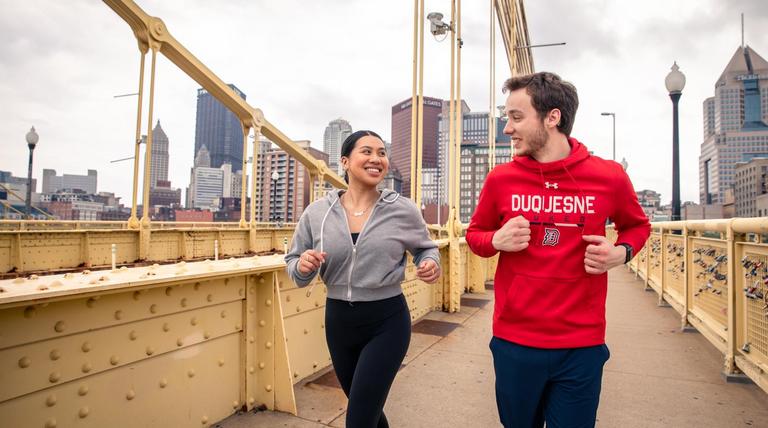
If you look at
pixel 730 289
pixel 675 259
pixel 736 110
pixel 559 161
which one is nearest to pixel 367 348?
pixel 559 161

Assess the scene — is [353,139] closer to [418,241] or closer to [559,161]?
[418,241]

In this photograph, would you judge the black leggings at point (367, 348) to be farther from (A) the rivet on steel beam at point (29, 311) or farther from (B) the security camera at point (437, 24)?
(B) the security camera at point (437, 24)

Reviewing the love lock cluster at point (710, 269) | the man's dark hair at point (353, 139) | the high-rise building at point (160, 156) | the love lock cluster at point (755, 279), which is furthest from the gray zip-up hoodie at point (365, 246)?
Answer: the high-rise building at point (160, 156)

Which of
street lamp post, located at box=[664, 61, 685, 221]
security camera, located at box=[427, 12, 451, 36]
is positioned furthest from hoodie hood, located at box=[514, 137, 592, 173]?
street lamp post, located at box=[664, 61, 685, 221]

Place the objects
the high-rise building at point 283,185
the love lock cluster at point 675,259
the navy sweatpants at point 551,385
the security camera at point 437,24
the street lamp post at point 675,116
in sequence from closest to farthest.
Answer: the navy sweatpants at point 551,385 → the love lock cluster at point 675,259 → the security camera at point 437,24 → the street lamp post at point 675,116 → the high-rise building at point 283,185

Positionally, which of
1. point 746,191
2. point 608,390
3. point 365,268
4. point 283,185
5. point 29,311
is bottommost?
point 608,390

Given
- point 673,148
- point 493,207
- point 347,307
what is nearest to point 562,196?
point 493,207

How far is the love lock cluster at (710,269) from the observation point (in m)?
4.20

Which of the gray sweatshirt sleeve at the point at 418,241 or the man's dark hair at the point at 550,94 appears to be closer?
the man's dark hair at the point at 550,94

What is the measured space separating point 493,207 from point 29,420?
2135 mm

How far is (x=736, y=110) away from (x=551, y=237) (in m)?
206

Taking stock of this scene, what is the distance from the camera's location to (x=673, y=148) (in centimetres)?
1100

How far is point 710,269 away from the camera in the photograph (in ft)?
15.0

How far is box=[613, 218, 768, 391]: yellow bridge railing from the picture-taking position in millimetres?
3328
